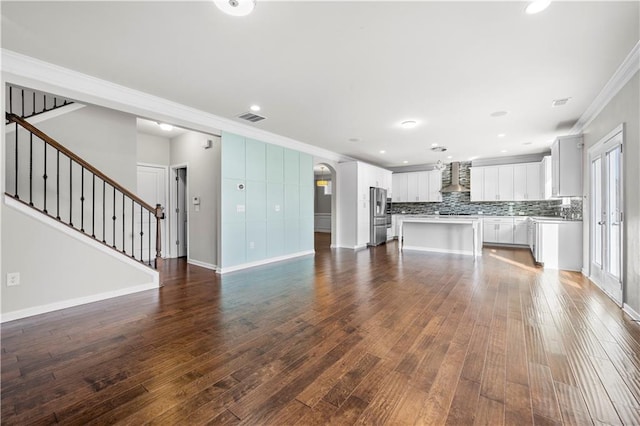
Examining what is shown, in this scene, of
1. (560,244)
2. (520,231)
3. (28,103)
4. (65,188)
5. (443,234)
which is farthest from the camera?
(520,231)

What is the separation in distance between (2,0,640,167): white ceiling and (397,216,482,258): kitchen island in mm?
2935

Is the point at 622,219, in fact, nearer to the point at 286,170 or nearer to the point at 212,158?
the point at 286,170

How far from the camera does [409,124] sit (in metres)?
5.09

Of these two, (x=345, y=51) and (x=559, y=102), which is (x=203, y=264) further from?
(x=559, y=102)

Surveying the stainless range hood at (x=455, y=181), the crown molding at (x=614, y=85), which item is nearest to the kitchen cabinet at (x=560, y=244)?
the crown molding at (x=614, y=85)

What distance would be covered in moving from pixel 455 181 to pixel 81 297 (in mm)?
9547

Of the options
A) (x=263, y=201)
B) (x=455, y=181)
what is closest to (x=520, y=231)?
(x=455, y=181)

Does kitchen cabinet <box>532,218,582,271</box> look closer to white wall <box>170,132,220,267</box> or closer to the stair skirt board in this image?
white wall <box>170,132,220,267</box>

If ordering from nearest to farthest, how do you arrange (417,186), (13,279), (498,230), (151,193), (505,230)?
(13,279), (151,193), (505,230), (498,230), (417,186)

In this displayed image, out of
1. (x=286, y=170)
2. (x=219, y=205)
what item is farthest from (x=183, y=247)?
(x=286, y=170)

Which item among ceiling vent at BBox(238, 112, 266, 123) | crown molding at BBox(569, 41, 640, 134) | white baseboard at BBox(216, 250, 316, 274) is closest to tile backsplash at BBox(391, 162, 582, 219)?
crown molding at BBox(569, 41, 640, 134)

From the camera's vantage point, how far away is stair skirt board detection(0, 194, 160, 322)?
9.68ft

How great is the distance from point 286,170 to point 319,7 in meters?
4.38

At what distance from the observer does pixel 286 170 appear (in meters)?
6.41
